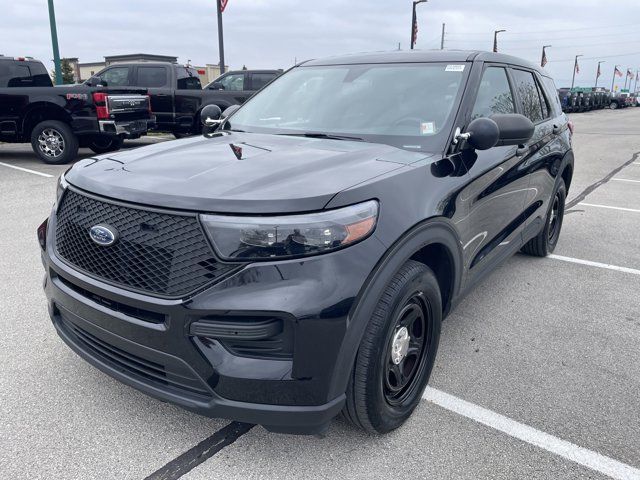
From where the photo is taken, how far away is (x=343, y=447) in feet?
7.86

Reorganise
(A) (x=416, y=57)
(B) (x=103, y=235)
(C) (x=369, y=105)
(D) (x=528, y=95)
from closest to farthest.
Answer: (B) (x=103, y=235), (C) (x=369, y=105), (A) (x=416, y=57), (D) (x=528, y=95)

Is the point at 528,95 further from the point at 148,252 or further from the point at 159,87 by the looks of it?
the point at 159,87

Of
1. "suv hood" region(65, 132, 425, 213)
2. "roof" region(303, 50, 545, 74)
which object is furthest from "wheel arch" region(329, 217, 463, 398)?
"roof" region(303, 50, 545, 74)

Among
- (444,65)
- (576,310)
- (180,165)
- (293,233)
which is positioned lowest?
(576,310)

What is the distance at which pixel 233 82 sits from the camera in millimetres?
13086

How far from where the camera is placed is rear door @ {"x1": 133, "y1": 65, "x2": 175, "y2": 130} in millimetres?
12344

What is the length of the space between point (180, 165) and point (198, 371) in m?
0.95

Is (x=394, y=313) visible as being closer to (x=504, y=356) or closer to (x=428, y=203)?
(x=428, y=203)

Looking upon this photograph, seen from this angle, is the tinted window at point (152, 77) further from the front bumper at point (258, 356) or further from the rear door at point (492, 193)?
the front bumper at point (258, 356)

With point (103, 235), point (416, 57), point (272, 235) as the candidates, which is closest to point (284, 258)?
point (272, 235)

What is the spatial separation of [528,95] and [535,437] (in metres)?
2.73

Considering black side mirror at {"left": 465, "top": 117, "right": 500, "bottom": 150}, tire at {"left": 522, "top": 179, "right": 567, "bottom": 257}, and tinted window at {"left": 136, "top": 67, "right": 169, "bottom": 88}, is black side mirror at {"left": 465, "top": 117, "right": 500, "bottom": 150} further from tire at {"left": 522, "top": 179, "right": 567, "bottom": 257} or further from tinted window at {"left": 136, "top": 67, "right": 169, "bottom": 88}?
tinted window at {"left": 136, "top": 67, "right": 169, "bottom": 88}

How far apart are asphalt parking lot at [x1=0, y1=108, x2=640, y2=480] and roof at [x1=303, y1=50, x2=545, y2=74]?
5.76ft

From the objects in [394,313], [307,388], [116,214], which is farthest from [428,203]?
[116,214]
